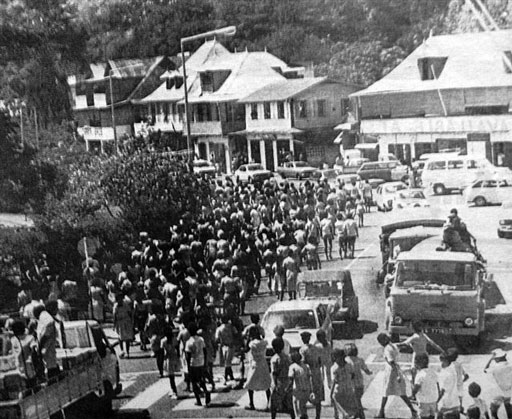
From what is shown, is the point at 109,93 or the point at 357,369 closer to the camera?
the point at 357,369

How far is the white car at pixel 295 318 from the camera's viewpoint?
6.08 metres

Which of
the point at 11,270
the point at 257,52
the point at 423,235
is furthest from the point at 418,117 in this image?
the point at 11,270

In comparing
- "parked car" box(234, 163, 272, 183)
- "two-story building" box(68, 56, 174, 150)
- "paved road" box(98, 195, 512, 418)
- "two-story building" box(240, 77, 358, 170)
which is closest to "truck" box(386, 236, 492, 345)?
"paved road" box(98, 195, 512, 418)

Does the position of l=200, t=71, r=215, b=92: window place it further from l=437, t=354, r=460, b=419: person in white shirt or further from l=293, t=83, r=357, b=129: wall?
l=437, t=354, r=460, b=419: person in white shirt

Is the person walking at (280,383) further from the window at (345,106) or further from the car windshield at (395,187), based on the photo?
the window at (345,106)

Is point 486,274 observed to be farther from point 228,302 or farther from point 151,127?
point 151,127

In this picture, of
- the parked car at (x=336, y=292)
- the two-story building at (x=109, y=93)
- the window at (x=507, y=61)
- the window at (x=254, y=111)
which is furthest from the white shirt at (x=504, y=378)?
the two-story building at (x=109, y=93)

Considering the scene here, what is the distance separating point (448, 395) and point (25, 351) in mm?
2917

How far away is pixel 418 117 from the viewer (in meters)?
6.09

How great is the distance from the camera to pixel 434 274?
6.13 meters

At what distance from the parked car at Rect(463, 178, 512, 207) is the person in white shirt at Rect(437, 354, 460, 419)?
120 cm

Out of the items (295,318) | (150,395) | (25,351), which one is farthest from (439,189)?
(25,351)

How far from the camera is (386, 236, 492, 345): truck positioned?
230 inches

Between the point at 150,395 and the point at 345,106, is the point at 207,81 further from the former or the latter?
the point at 150,395
